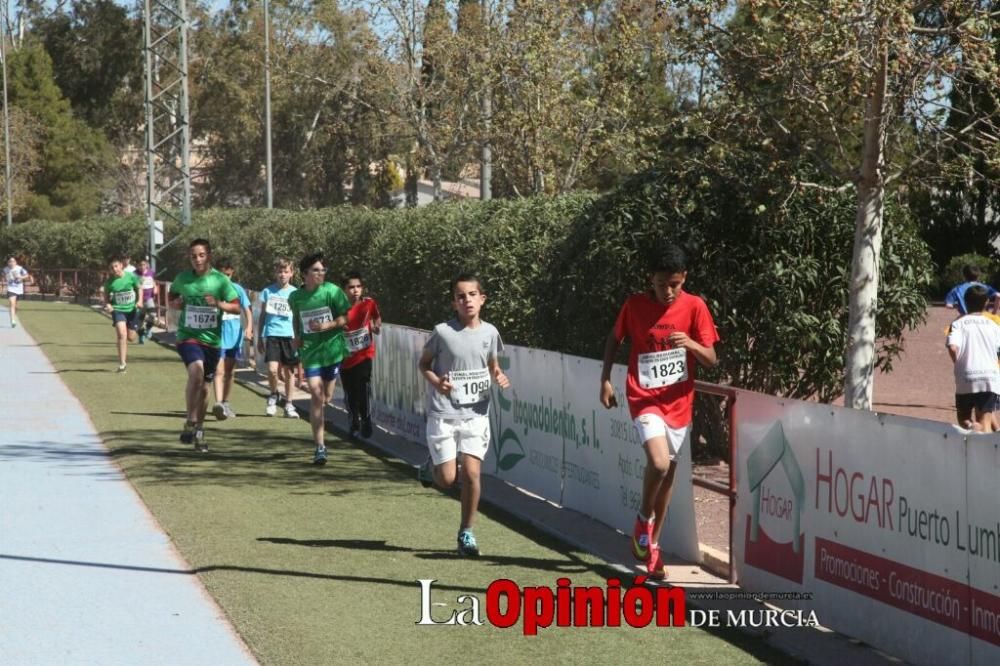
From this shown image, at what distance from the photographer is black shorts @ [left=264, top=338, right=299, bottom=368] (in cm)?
1898

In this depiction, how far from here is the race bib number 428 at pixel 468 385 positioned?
31.8 feet

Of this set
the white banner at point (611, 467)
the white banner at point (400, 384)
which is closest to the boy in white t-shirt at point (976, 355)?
the white banner at point (611, 467)

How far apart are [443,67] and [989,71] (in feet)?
74.4

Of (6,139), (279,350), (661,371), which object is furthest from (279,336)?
(6,139)

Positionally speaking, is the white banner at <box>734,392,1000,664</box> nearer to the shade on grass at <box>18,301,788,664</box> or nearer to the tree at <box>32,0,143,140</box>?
the shade on grass at <box>18,301,788,664</box>

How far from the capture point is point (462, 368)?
9.71 meters

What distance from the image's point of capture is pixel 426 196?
4008 inches

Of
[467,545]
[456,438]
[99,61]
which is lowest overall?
[467,545]

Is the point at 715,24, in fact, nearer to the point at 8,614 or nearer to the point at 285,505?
the point at 285,505

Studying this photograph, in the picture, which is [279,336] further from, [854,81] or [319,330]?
[854,81]

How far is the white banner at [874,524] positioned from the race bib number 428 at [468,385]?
1699mm

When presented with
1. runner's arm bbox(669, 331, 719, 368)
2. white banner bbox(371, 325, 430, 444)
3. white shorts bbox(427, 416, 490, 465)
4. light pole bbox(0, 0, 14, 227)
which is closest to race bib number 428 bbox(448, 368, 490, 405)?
white shorts bbox(427, 416, 490, 465)

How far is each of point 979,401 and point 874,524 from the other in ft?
23.4

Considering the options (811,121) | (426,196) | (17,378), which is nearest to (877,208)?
(811,121)
